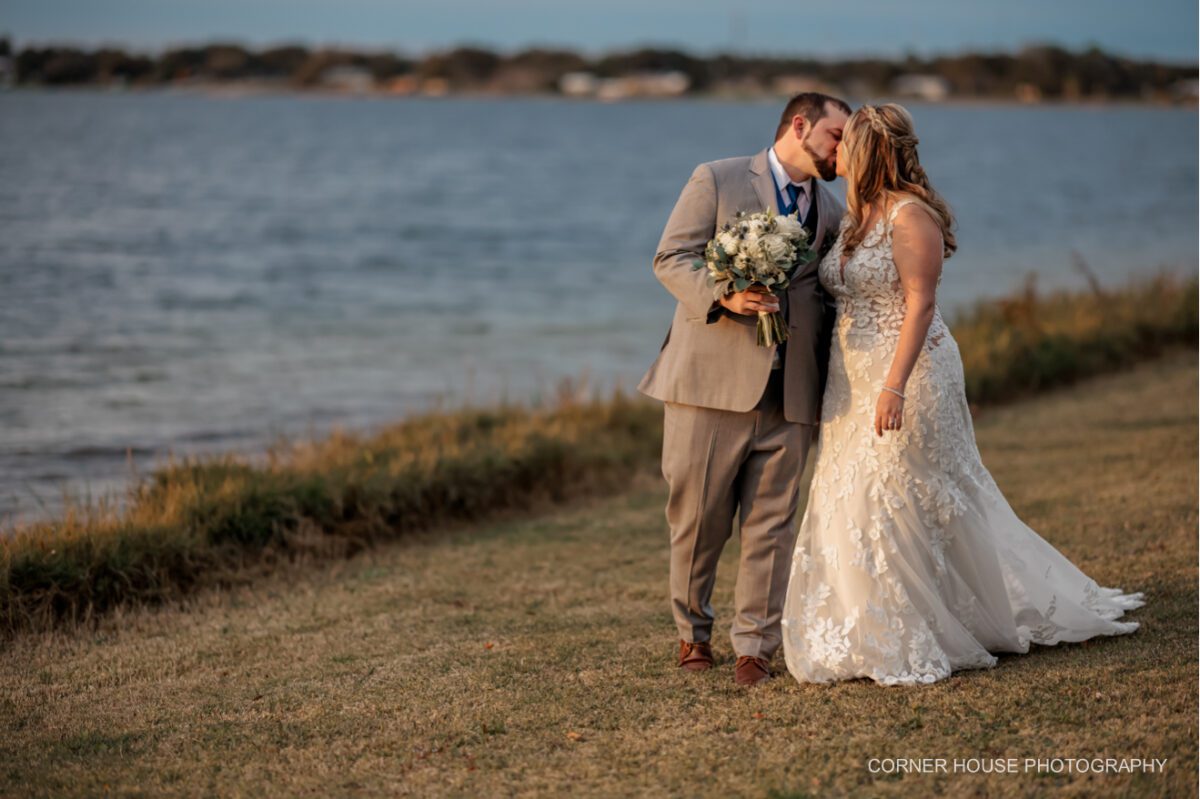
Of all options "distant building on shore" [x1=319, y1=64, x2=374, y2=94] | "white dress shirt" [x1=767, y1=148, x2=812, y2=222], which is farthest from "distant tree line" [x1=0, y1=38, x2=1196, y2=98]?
"white dress shirt" [x1=767, y1=148, x2=812, y2=222]

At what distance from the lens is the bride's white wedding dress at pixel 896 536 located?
193 inches

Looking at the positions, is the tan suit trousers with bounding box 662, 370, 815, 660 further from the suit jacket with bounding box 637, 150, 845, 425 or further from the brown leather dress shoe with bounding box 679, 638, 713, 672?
the brown leather dress shoe with bounding box 679, 638, 713, 672

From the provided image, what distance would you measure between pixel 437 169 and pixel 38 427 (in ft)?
168

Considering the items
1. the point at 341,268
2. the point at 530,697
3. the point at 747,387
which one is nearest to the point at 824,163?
the point at 747,387

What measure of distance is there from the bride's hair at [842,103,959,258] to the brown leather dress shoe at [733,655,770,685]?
1.74 metres

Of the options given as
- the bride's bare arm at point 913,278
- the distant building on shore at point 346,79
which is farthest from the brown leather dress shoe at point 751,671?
the distant building on shore at point 346,79

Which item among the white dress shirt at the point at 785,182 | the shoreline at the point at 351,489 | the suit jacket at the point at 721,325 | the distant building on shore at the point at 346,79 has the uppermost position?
the distant building on shore at the point at 346,79

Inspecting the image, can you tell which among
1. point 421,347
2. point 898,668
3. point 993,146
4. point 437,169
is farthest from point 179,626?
point 993,146

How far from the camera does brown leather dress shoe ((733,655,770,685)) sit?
5102mm

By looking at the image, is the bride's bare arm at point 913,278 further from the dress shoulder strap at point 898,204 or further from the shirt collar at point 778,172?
the shirt collar at point 778,172

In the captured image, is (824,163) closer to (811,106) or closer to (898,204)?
(811,106)

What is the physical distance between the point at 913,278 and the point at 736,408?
2.85 feet

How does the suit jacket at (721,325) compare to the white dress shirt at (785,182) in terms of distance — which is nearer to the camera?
the suit jacket at (721,325)

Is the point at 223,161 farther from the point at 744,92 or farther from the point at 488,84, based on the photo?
the point at 488,84
